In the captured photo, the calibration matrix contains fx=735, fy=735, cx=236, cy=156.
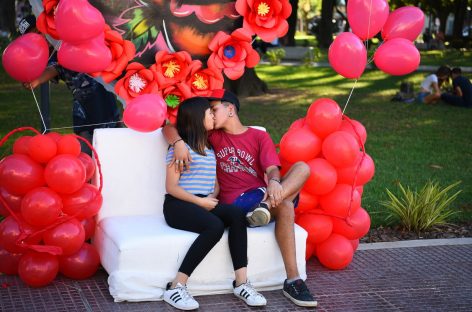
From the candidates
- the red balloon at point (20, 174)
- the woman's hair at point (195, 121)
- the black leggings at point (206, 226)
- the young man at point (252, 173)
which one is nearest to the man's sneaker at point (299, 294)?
the young man at point (252, 173)

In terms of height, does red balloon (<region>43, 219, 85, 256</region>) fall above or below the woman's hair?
below

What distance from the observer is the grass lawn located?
8656mm

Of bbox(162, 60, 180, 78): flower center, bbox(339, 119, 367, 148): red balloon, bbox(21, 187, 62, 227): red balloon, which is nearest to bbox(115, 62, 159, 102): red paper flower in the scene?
bbox(162, 60, 180, 78): flower center

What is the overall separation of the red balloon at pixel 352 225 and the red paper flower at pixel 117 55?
6.36 ft

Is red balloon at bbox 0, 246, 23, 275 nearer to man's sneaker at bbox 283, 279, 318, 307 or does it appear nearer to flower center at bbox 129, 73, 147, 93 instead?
flower center at bbox 129, 73, 147, 93

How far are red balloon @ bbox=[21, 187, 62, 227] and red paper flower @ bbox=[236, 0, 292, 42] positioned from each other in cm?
202

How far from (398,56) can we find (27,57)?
260 centimetres

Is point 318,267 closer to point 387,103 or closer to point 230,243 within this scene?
point 230,243

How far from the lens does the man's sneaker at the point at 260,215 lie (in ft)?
15.6

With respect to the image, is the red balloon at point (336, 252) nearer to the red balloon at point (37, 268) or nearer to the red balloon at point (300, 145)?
the red balloon at point (300, 145)

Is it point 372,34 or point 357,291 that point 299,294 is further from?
point 372,34

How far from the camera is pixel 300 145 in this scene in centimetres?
537

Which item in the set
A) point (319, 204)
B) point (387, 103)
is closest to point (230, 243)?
point (319, 204)

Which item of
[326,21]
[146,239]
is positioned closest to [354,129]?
[146,239]
